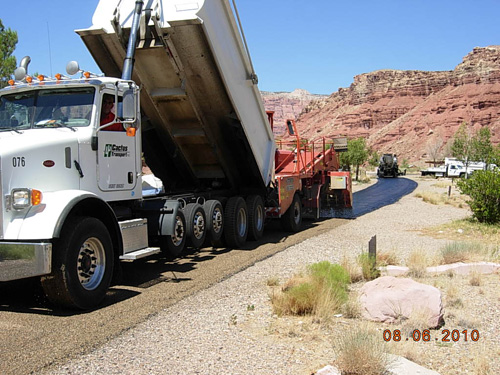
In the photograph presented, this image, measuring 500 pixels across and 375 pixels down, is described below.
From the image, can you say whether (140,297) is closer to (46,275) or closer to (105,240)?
(105,240)

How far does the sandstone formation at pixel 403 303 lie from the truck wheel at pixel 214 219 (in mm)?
4678

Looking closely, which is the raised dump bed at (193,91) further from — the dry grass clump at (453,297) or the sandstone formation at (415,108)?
the sandstone formation at (415,108)

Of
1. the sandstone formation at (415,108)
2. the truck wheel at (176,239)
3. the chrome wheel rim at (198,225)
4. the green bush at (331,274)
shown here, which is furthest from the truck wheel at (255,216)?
the sandstone formation at (415,108)

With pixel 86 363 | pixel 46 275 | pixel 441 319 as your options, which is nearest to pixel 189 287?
pixel 46 275

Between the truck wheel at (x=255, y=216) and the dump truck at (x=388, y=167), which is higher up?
the dump truck at (x=388, y=167)

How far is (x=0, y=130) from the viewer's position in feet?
23.7

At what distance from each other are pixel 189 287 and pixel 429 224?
1037cm

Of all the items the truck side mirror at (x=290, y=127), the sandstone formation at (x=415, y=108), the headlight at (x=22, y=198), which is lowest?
the headlight at (x=22, y=198)

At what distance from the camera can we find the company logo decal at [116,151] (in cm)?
745

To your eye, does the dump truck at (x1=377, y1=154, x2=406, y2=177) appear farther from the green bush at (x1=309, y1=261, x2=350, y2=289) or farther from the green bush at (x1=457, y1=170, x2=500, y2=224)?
the green bush at (x1=309, y1=261, x2=350, y2=289)

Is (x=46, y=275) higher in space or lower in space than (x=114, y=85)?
lower

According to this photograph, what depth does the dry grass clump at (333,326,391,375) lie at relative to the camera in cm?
434

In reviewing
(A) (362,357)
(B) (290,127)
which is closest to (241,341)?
(A) (362,357)
